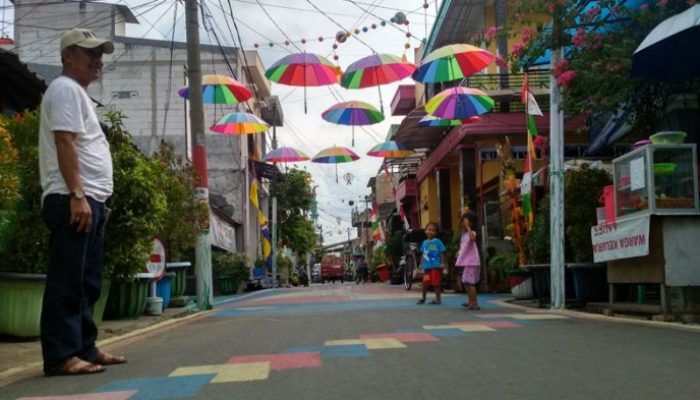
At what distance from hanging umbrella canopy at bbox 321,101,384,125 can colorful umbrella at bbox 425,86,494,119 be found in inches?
119

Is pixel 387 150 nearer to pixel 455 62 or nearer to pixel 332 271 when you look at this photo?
pixel 455 62

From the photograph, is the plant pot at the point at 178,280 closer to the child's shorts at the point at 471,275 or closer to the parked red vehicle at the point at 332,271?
the child's shorts at the point at 471,275

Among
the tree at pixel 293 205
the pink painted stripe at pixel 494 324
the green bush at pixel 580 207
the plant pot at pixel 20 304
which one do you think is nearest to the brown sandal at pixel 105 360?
the plant pot at pixel 20 304

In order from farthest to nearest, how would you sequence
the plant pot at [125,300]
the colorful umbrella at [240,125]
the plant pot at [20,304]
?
the colorful umbrella at [240,125] < the plant pot at [125,300] < the plant pot at [20,304]

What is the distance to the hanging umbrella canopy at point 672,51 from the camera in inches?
283

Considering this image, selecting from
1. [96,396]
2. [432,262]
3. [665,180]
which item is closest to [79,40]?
[96,396]

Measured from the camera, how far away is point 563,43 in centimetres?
938

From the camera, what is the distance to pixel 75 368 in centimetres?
462

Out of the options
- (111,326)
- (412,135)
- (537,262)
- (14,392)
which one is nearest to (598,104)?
(537,262)

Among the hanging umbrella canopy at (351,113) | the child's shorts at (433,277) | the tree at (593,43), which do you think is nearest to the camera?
the tree at (593,43)

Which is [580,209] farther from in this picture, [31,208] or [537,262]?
[31,208]

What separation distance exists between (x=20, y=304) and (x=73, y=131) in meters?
3.09

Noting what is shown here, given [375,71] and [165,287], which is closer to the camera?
[165,287]

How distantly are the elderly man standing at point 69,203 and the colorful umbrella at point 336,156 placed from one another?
1752 cm
